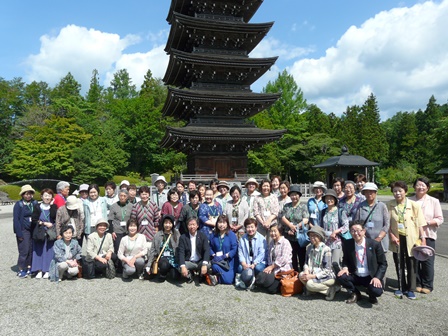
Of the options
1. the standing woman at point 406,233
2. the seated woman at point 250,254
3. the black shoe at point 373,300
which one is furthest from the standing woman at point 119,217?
the standing woman at point 406,233

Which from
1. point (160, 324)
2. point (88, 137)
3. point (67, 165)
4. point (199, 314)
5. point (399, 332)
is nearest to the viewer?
point (399, 332)

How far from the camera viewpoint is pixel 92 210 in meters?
7.09

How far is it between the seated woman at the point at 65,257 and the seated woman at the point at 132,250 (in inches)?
36.5

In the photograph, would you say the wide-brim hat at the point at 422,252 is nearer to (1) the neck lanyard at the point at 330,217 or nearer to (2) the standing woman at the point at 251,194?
(1) the neck lanyard at the point at 330,217

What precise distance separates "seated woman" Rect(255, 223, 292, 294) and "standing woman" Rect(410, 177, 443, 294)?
7.45ft

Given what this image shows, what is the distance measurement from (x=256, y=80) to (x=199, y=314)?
58.6 ft

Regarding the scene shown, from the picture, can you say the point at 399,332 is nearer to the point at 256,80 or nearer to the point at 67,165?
the point at 256,80

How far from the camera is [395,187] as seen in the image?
539 centimetres

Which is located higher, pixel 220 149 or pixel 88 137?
pixel 88 137

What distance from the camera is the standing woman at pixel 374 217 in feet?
17.3

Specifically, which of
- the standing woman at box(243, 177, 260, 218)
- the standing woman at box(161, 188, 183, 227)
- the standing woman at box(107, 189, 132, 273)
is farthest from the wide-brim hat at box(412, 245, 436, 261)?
the standing woman at box(107, 189, 132, 273)

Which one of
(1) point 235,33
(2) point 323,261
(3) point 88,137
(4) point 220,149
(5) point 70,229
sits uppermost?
(1) point 235,33

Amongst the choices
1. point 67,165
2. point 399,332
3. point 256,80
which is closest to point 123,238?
point 399,332

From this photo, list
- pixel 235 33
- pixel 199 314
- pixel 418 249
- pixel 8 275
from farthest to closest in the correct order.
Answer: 1. pixel 235 33
2. pixel 8 275
3. pixel 418 249
4. pixel 199 314
